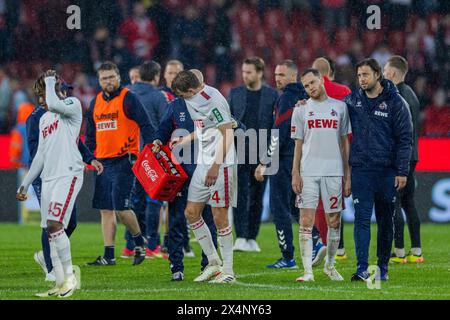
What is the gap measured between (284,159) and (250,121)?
6.08ft

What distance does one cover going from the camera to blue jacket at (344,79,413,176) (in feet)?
33.2

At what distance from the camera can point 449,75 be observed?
70.2ft

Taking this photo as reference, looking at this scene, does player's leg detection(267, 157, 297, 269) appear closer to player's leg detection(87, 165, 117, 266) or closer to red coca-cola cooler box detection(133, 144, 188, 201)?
player's leg detection(87, 165, 117, 266)

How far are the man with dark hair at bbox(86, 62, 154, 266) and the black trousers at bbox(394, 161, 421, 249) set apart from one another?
291cm

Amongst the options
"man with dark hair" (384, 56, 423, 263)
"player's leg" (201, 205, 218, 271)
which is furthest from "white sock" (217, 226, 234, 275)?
"man with dark hair" (384, 56, 423, 263)

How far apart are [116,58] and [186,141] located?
1169 cm

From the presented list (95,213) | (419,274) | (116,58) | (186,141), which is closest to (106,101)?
(186,141)

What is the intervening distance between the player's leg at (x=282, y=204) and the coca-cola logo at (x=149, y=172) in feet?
6.90

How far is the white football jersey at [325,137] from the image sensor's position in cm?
1027

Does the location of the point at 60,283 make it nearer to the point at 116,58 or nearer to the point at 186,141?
the point at 186,141

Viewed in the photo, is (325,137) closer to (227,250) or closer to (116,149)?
(227,250)

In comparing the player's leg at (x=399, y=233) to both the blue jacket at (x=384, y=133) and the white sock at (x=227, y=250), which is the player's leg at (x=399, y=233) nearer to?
the blue jacket at (x=384, y=133)

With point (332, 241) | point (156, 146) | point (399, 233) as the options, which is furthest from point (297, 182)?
point (399, 233)

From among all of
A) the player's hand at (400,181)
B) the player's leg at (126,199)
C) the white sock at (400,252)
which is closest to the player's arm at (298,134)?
the player's hand at (400,181)
